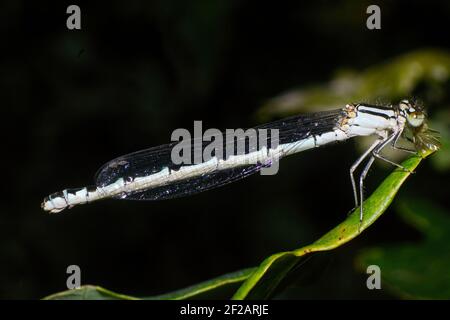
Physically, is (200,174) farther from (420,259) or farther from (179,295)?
(179,295)

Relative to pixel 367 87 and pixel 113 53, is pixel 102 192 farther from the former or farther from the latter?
pixel 113 53

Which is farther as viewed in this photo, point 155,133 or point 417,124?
point 155,133

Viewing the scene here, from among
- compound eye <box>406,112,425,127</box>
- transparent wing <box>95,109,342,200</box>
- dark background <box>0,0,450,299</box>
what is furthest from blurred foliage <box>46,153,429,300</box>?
dark background <box>0,0,450,299</box>

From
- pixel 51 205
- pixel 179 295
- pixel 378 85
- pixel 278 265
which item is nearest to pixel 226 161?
pixel 51 205

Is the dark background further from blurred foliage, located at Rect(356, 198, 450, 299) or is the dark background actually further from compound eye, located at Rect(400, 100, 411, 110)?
compound eye, located at Rect(400, 100, 411, 110)

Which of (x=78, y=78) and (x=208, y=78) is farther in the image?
(x=78, y=78)

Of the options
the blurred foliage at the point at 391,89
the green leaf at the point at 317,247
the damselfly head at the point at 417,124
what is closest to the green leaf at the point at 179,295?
the green leaf at the point at 317,247
